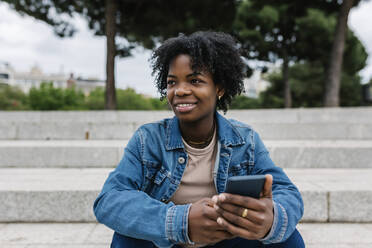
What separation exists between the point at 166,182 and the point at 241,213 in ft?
1.52

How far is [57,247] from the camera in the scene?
6.39 feet

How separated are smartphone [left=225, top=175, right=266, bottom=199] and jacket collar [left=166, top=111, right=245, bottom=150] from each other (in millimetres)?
452

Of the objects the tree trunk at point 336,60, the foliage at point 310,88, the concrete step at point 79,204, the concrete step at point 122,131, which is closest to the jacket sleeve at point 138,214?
the concrete step at point 79,204

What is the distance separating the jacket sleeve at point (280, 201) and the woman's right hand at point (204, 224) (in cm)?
19

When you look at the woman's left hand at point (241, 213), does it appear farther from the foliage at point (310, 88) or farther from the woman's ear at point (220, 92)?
the foliage at point (310, 88)

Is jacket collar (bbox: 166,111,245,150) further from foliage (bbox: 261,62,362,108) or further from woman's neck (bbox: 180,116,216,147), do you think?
foliage (bbox: 261,62,362,108)

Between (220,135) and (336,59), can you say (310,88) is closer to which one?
(336,59)

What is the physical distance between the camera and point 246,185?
3.19 ft

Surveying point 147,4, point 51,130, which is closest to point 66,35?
point 147,4

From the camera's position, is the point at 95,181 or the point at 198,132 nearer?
the point at 198,132

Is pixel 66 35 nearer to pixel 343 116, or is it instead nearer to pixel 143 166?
pixel 343 116

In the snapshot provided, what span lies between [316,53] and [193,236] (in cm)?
1737

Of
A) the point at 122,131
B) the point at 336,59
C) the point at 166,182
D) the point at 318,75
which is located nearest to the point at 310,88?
the point at 318,75

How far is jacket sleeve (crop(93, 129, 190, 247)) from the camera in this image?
1.10 m
